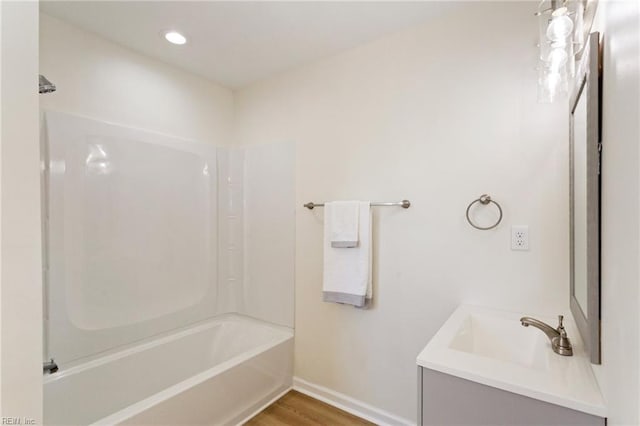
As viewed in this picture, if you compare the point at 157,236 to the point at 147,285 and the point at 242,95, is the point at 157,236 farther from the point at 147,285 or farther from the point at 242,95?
the point at 242,95

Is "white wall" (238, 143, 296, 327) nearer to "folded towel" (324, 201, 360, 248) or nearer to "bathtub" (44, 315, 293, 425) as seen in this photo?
"bathtub" (44, 315, 293, 425)

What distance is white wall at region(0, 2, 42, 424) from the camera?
0.67m

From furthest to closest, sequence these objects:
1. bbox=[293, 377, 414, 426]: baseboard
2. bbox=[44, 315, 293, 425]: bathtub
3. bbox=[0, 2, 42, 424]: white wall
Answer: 1. bbox=[293, 377, 414, 426]: baseboard
2. bbox=[44, 315, 293, 425]: bathtub
3. bbox=[0, 2, 42, 424]: white wall

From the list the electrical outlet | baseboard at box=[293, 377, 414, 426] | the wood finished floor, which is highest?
the electrical outlet

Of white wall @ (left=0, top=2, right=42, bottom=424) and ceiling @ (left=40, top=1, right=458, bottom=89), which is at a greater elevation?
ceiling @ (left=40, top=1, right=458, bottom=89)

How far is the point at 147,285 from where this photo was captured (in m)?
2.21

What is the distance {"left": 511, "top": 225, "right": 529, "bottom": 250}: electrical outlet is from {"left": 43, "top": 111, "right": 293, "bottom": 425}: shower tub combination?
1680 mm

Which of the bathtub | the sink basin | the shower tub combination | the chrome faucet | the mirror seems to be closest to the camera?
the mirror

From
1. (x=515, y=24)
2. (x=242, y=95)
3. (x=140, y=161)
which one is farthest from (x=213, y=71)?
(x=515, y=24)

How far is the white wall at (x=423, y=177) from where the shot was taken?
4.99 ft

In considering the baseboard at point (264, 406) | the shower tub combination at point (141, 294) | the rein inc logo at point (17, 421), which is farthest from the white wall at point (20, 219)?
the baseboard at point (264, 406)

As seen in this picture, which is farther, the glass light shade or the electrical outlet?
the electrical outlet

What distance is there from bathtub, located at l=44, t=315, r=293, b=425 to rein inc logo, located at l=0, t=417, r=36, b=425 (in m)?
0.80

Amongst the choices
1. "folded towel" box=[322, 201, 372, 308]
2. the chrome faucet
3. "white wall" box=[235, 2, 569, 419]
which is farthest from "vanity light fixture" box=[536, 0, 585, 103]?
"folded towel" box=[322, 201, 372, 308]
